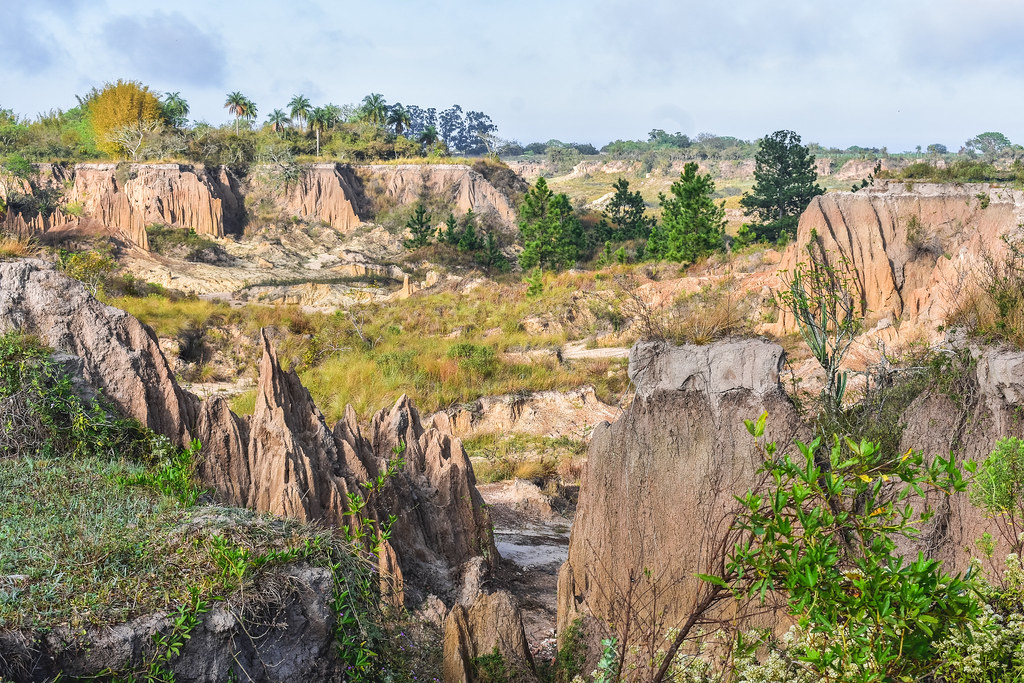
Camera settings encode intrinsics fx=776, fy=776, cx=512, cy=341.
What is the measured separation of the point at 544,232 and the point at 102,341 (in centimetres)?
3137

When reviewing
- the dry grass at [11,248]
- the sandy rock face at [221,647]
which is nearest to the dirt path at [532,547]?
the sandy rock face at [221,647]

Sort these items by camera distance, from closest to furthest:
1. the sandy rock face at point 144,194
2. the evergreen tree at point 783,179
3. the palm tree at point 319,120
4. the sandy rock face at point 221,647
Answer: the sandy rock face at point 221,647 → the evergreen tree at point 783,179 → the sandy rock face at point 144,194 → the palm tree at point 319,120

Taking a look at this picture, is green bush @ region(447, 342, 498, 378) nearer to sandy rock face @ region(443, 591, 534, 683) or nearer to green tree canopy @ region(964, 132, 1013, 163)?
sandy rock face @ region(443, 591, 534, 683)

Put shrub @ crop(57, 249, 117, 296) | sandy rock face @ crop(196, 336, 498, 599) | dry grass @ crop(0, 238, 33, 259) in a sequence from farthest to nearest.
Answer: shrub @ crop(57, 249, 117, 296)
dry grass @ crop(0, 238, 33, 259)
sandy rock face @ crop(196, 336, 498, 599)

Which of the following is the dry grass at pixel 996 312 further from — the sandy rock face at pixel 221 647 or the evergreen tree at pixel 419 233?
the evergreen tree at pixel 419 233

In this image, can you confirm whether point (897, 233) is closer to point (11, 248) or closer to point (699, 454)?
point (699, 454)

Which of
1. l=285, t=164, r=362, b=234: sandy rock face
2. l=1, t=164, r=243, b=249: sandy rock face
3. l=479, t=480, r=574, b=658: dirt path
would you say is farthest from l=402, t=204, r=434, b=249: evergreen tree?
l=479, t=480, r=574, b=658: dirt path

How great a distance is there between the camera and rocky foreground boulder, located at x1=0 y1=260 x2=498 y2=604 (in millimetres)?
6879

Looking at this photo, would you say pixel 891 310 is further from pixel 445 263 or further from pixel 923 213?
pixel 445 263

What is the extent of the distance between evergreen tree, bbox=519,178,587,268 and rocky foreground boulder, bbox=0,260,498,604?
29971 millimetres

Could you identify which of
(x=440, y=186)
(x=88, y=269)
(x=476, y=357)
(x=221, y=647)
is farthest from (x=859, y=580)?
(x=440, y=186)

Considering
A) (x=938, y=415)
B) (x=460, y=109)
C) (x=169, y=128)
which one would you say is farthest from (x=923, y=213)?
(x=460, y=109)

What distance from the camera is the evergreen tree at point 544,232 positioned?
37.4 metres

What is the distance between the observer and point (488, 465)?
14.8m
